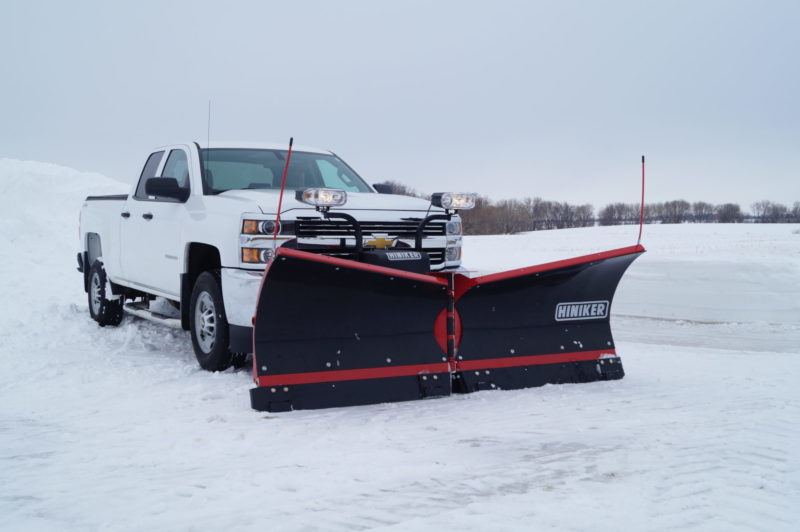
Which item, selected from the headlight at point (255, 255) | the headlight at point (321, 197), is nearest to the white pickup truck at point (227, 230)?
the headlight at point (255, 255)

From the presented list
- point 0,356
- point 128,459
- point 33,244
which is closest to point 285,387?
point 128,459

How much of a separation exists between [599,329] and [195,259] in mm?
3384

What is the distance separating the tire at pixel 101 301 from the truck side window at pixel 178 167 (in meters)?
1.75

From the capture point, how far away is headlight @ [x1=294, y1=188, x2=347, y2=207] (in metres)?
4.64

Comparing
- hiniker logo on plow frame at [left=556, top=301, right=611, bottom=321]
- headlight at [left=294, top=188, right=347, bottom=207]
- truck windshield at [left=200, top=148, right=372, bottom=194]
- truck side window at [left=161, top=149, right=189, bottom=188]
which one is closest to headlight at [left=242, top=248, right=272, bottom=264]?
headlight at [left=294, top=188, right=347, bottom=207]

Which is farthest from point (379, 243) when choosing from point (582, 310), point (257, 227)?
point (582, 310)

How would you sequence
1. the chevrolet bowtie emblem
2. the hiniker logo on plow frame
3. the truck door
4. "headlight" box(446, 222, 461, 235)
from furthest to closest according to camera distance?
the truck door → "headlight" box(446, 222, 461, 235) → the hiniker logo on plow frame → the chevrolet bowtie emblem

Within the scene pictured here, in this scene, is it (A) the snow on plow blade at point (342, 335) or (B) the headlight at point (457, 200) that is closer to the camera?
(A) the snow on plow blade at point (342, 335)

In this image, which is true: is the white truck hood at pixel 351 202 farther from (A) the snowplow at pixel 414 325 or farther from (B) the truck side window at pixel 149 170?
(B) the truck side window at pixel 149 170

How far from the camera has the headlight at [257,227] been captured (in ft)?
16.6

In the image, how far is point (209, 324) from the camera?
5.62 m

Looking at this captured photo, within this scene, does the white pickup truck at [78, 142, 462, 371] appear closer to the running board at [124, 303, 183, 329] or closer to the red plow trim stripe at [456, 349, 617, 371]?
the running board at [124, 303, 183, 329]

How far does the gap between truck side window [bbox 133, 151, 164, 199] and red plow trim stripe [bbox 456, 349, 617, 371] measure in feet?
13.3

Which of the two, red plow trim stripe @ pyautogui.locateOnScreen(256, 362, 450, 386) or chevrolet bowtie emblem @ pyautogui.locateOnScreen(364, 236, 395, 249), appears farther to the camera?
chevrolet bowtie emblem @ pyautogui.locateOnScreen(364, 236, 395, 249)
